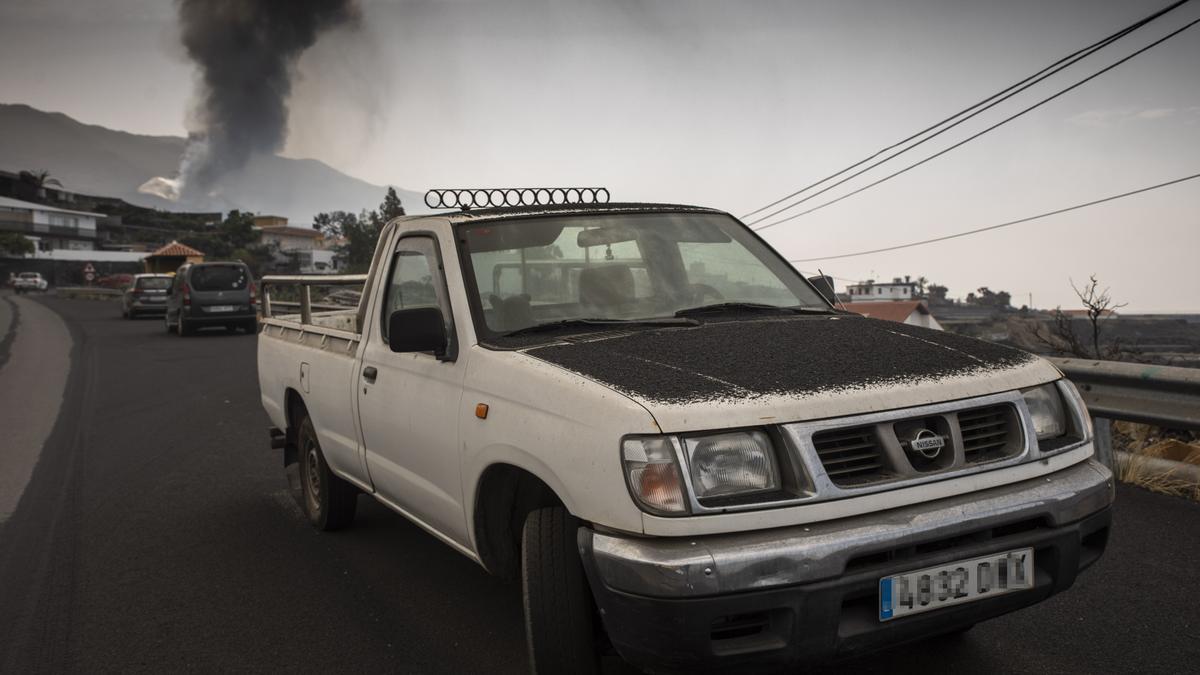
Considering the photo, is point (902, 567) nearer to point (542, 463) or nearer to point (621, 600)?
point (621, 600)

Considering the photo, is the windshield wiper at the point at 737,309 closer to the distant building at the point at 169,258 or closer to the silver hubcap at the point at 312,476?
the silver hubcap at the point at 312,476

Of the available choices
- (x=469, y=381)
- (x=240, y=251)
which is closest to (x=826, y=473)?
(x=469, y=381)

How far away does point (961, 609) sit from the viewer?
279cm

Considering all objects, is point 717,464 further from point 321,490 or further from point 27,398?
point 27,398

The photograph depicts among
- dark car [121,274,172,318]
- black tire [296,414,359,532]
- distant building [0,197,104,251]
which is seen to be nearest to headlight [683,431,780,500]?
black tire [296,414,359,532]

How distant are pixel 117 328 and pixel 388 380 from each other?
1059 inches

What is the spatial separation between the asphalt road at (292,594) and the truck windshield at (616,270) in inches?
54.8

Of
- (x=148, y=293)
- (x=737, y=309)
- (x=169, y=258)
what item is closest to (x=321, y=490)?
(x=737, y=309)

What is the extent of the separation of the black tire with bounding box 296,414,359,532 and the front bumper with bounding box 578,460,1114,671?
307cm

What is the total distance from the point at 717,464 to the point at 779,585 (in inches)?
14.7

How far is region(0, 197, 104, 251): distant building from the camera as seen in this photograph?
342 feet

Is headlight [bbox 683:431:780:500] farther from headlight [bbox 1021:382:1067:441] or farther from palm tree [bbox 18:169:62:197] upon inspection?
palm tree [bbox 18:169:62:197]

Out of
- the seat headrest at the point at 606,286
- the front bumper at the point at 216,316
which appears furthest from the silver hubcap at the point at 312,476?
the front bumper at the point at 216,316

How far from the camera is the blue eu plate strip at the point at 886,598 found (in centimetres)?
266
